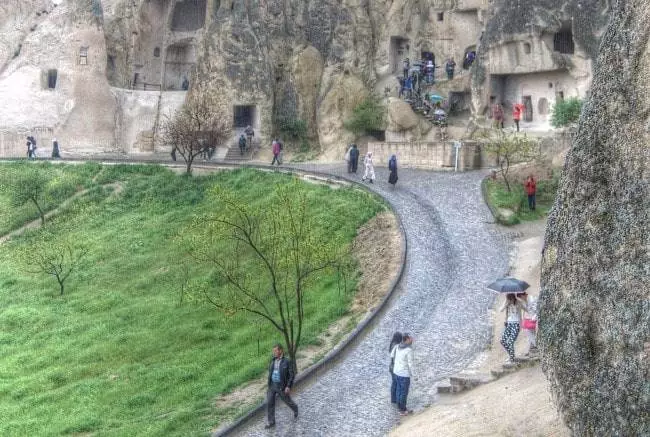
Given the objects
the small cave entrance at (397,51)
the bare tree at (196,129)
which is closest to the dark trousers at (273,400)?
the bare tree at (196,129)

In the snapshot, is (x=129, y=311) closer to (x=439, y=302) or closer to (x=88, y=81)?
(x=439, y=302)

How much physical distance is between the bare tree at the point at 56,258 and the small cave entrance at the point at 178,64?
21188 mm

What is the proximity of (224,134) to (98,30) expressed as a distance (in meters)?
10.4

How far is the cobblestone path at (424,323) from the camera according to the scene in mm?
13641

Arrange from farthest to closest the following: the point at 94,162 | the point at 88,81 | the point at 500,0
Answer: the point at 88,81 < the point at 94,162 < the point at 500,0

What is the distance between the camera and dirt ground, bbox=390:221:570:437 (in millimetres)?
11047

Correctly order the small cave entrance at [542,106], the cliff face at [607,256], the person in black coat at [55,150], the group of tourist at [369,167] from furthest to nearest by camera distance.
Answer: the person in black coat at [55,150]
the small cave entrance at [542,106]
the group of tourist at [369,167]
the cliff face at [607,256]

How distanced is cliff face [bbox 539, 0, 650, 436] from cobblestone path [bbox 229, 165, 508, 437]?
433 cm

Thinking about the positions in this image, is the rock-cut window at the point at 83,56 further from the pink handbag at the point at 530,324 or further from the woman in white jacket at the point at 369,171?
the pink handbag at the point at 530,324

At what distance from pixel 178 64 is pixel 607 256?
44.2m

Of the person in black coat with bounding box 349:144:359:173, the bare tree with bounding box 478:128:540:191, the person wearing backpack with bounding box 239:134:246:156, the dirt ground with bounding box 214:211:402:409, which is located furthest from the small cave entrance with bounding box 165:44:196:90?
the dirt ground with bounding box 214:211:402:409

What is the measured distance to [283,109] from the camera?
4153 centimetres

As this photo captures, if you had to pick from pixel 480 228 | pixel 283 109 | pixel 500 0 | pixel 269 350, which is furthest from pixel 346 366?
pixel 283 109

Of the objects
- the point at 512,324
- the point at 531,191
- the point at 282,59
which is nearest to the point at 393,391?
the point at 512,324
